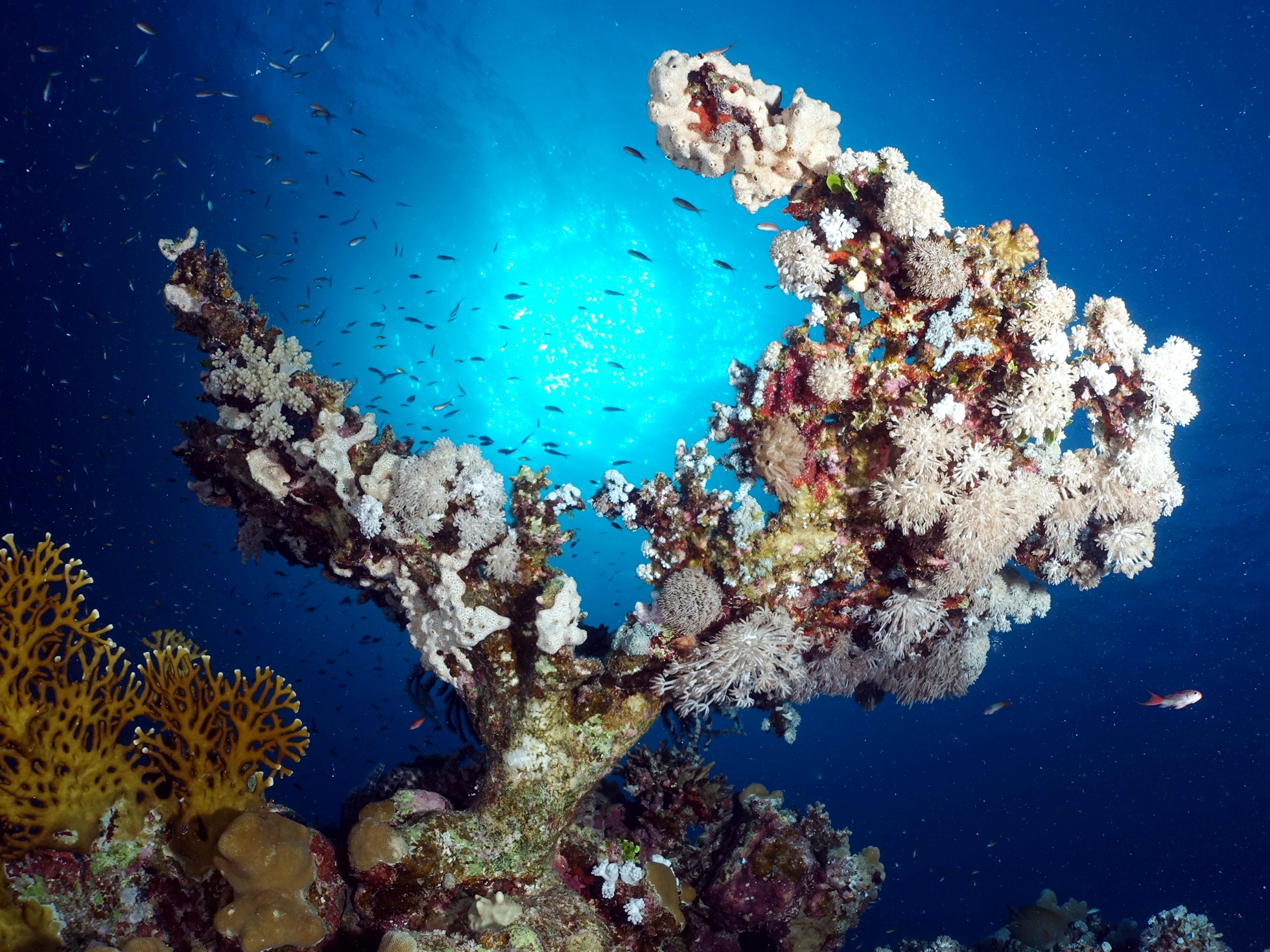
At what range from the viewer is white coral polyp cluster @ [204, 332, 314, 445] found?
5555 millimetres

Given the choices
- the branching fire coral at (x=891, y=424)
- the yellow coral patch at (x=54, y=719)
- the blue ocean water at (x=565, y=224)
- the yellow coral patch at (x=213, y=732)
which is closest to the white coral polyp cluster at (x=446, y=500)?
the branching fire coral at (x=891, y=424)

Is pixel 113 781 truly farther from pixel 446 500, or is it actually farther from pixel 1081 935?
pixel 1081 935

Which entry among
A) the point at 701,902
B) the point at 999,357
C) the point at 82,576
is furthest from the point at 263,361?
the point at 701,902

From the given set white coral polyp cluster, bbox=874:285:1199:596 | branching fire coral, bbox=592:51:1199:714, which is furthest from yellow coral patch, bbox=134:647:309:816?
white coral polyp cluster, bbox=874:285:1199:596

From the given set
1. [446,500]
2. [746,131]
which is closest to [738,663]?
[446,500]

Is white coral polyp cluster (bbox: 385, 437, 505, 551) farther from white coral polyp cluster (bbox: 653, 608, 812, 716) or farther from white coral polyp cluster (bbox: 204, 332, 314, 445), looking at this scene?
white coral polyp cluster (bbox: 653, 608, 812, 716)

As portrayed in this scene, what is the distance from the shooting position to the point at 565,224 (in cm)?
2950

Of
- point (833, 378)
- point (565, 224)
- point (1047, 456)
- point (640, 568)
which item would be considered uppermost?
point (565, 224)

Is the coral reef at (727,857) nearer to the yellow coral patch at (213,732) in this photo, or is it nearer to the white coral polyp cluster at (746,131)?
the yellow coral patch at (213,732)

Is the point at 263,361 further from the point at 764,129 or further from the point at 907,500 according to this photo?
the point at 907,500

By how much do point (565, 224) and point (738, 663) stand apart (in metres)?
28.0

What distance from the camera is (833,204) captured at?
5.56m

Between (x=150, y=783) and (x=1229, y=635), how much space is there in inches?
2286

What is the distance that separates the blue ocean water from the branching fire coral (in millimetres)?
3071
